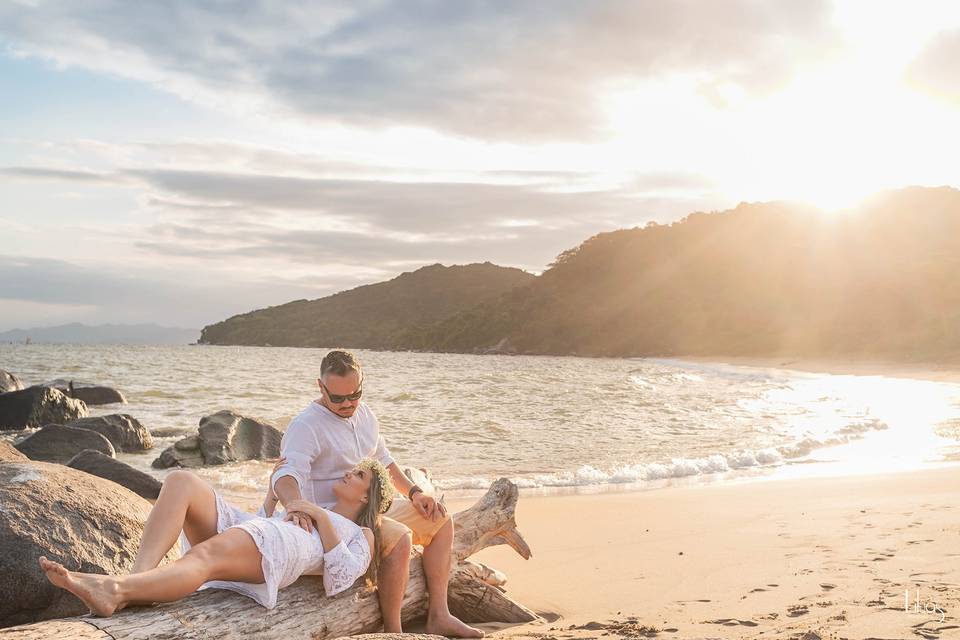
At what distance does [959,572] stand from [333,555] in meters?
4.14

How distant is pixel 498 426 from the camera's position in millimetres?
18828

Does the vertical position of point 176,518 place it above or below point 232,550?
above

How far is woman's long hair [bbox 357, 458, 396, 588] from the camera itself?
15.5 ft

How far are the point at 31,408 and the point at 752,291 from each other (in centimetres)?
7646

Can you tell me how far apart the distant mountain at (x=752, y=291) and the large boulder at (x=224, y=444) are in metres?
44.8

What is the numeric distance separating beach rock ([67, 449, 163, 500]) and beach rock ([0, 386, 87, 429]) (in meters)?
12.7

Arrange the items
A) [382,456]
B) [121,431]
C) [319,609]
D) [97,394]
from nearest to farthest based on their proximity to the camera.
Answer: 1. [319,609]
2. [382,456]
3. [121,431]
4. [97,394]

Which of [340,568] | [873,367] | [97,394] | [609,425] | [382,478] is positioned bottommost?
[609,425]

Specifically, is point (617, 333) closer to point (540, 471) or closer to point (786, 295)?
point (786, 295)

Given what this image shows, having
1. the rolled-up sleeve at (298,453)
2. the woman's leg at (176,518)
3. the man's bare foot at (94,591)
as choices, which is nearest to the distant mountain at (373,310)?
the rolled-up sleeve at (298,453)

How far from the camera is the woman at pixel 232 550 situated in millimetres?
3619

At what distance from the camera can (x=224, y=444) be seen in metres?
14.9

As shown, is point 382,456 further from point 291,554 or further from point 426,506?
point 291,554

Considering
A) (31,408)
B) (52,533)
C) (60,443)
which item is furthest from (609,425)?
(52,533)
